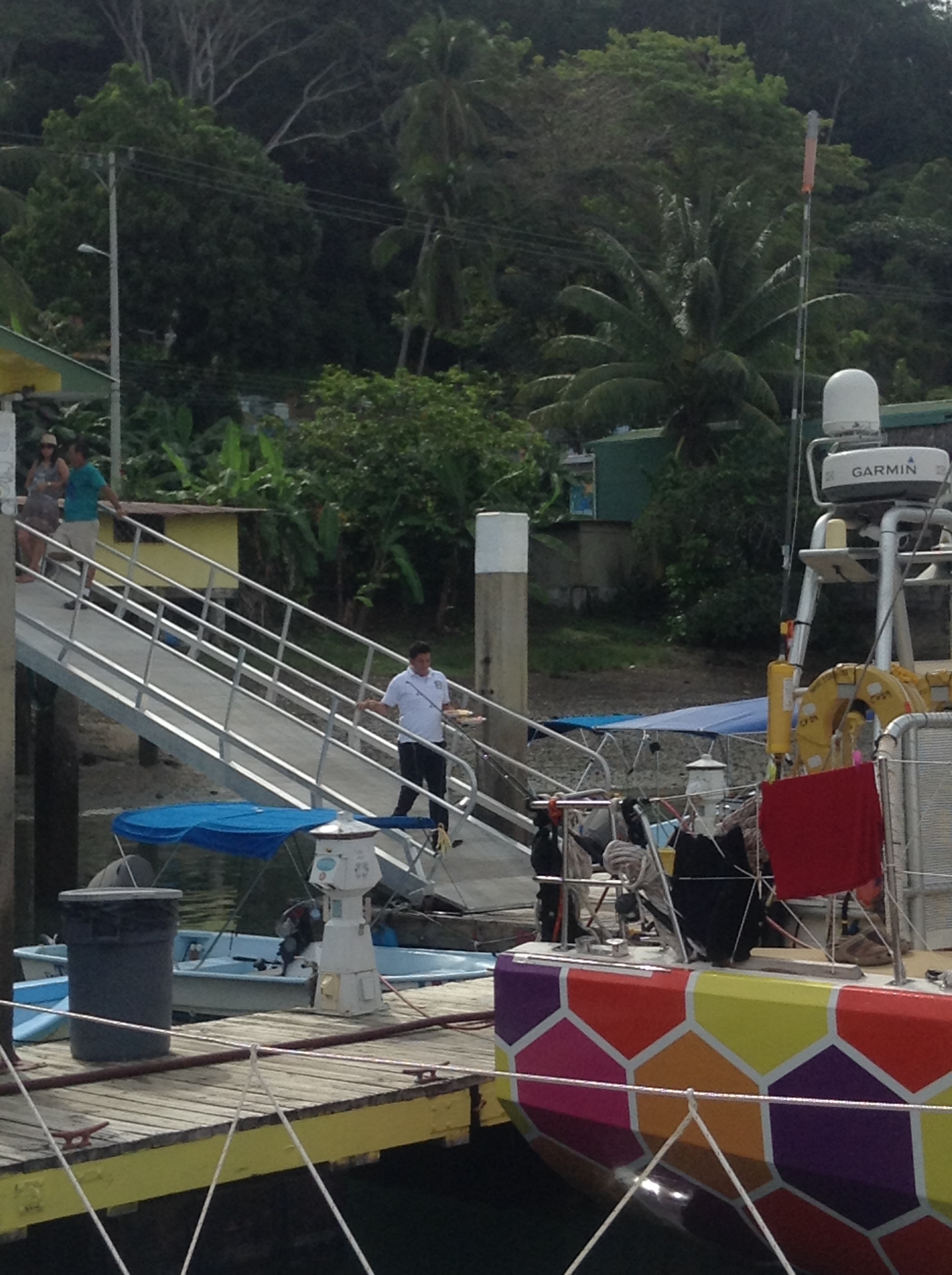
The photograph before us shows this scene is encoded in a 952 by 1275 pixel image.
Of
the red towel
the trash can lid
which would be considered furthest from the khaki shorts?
the red towel

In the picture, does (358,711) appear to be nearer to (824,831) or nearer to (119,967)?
(119,967)

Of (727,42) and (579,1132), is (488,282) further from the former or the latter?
(579,1132)

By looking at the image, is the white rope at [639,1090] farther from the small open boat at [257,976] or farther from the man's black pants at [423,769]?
the man's black pants at [423,769]

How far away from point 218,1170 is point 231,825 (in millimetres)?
5056

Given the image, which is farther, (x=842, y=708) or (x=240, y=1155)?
(x=842, y=708)

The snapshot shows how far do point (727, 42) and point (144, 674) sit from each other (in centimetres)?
5420

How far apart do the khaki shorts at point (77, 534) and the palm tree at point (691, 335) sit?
796 inches

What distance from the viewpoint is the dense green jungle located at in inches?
1385

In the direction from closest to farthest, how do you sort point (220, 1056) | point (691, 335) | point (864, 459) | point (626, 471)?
point (220, 1056), point (864, 459), point (691, 335), point (626, 471)

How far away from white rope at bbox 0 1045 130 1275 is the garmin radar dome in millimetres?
4959

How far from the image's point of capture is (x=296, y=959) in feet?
40.6

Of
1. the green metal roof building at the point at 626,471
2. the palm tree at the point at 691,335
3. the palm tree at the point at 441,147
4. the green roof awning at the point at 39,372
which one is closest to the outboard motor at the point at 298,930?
the green roof awning at the point at 39,372

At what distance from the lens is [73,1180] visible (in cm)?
722

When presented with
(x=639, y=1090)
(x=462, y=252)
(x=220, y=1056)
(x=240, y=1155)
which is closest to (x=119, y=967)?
(x=220, y=1056)
